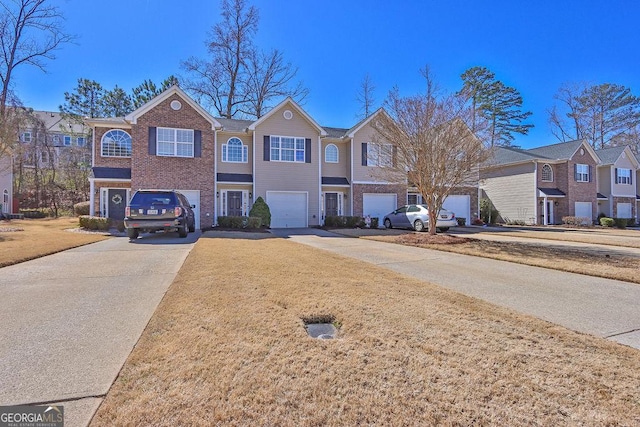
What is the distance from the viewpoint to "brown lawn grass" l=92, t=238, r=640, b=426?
208 centimetres

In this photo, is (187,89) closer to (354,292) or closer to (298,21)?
(298,21)

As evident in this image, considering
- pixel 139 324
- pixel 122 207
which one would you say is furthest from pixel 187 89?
pixel 139 324

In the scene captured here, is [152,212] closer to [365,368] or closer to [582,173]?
[365,368]

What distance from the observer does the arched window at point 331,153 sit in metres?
21.4

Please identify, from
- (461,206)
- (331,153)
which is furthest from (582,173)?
(331,153)

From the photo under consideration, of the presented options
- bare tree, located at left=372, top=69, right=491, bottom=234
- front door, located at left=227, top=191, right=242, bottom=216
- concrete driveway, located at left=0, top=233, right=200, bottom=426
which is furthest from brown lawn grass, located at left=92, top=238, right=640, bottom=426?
front door, located at left=227, top=191, right=242, bottom=216

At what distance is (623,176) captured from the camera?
2952cm

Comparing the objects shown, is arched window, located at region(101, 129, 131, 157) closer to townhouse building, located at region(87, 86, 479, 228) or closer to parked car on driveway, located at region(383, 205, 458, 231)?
townhouse building, located at region(87, 86, 479, 228)

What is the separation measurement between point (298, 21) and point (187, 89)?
1911 cm

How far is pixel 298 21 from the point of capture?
13281 mm

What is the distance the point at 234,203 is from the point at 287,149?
14.8ft

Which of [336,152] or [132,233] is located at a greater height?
[336,152]

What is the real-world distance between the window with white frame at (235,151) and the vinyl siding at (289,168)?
3.65 feet

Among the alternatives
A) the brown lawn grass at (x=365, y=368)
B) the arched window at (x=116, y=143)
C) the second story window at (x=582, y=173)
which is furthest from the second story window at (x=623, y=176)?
the arched window at (x=116, y=143)
